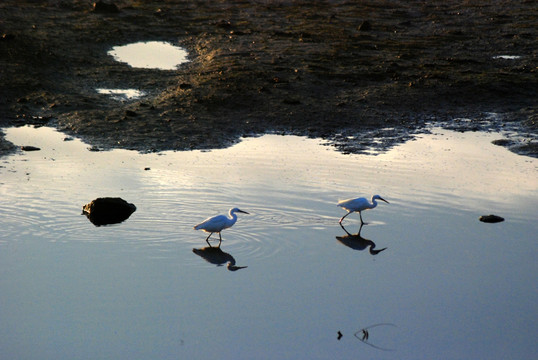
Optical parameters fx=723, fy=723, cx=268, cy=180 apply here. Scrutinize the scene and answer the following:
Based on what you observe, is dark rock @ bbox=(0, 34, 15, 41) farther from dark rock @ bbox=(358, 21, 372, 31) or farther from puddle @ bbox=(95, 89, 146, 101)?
dark rock @ bbox=(358, 21, 372, 31)

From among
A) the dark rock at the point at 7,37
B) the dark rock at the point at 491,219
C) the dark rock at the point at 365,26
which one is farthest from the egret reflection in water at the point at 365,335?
the dark rock at the point at 365,26

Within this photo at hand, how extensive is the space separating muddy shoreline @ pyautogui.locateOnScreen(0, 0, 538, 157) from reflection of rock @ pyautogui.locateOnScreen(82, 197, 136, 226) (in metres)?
5.57

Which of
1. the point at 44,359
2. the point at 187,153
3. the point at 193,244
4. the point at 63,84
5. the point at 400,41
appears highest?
the point at 400,41

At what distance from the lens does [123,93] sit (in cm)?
2450

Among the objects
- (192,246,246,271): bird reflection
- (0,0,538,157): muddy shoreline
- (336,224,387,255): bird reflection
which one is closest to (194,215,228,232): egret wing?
(192,246,246,271): bird reflection

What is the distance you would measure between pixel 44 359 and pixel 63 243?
4052 mm

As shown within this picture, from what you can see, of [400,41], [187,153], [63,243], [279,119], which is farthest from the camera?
[400,41]

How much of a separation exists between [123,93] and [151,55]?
6527mm

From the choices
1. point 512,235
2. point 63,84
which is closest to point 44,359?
point 512,235

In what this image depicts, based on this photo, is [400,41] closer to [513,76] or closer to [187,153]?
[513,76]

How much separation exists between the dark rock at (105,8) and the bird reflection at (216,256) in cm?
2659

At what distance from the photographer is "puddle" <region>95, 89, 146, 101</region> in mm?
23873

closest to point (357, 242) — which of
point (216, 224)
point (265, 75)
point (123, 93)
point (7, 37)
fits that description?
point (216, 224)

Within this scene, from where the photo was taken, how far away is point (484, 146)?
64.0ft
